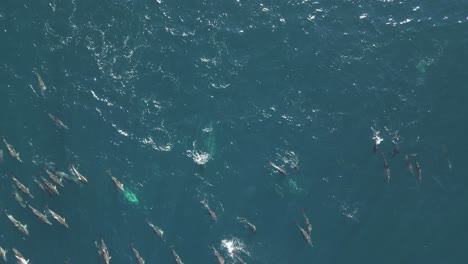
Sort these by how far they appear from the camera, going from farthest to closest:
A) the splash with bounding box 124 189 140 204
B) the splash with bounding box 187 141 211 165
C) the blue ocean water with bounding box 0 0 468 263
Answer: the splash with bounding box 187 141 211 165 → the blue ocean water with bounding box 0 0 468 263 → the splash with bounding box 124 189 140 204

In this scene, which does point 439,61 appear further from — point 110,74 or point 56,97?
point 56,97

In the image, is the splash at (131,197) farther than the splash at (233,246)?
No

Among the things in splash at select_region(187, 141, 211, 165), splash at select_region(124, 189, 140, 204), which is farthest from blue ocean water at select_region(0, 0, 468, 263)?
splash at select_region(124, 189, 140, 204)

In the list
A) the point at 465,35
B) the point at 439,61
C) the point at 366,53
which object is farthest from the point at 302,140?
the point at 465,35

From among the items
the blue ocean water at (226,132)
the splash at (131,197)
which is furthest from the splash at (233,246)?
the splash at (131,197)

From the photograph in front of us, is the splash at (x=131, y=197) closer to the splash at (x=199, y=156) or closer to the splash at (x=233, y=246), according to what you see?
the splash at (x=199, y=156)

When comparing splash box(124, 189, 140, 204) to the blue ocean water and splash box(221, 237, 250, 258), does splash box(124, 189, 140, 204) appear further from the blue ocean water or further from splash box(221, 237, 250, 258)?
splash box(221, 237, 250, 258)

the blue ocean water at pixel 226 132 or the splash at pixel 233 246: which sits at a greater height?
the blue ocean water at pixel 226 132

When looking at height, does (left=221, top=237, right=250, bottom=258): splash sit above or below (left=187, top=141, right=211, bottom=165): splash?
below
